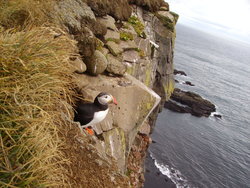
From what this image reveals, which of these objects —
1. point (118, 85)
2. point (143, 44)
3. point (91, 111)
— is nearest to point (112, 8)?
point (143, 44)

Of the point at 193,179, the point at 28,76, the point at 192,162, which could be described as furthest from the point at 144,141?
the point at 192,162

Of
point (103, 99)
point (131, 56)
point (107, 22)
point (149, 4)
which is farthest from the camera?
point (149, 4)

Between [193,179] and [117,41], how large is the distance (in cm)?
2190

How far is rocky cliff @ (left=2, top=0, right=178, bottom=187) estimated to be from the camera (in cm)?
490

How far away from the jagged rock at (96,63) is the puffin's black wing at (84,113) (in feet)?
7.40

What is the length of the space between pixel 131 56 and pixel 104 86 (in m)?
3.91

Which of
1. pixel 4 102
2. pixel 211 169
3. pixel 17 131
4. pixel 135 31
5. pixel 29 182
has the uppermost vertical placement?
pixel 4 102

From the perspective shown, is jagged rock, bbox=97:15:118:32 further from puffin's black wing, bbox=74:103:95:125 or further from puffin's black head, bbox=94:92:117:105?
puffin's black wing, bbox=74:103:95:125

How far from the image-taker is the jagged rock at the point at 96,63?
8.43m

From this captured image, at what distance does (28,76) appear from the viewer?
3727 millimetres

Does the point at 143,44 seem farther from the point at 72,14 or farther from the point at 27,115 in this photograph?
the point at 27,115

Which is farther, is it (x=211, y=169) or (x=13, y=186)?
(x=211, y=169)

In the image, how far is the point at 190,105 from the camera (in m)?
46.4

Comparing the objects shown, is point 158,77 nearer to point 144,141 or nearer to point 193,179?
point 193,179
